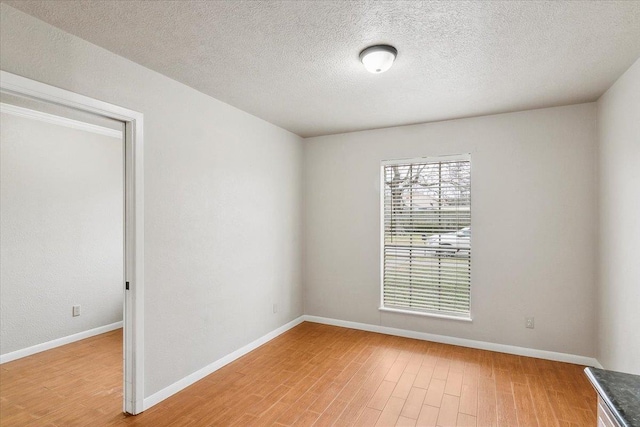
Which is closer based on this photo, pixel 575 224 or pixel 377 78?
pixel 377 78

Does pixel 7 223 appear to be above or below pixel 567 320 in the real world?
above

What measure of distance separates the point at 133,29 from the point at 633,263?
3.85m

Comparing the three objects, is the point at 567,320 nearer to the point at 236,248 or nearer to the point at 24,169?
the point at 236,248

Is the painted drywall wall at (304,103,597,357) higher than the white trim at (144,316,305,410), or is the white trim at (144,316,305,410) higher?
the painted drywall wall at (304,103,597,357)

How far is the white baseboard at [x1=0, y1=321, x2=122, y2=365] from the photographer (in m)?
3.51

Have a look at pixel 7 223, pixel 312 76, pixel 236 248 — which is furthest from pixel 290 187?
pixel 7 223

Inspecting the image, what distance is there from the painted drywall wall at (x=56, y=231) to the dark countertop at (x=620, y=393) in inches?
195

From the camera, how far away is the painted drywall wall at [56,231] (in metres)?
3.58

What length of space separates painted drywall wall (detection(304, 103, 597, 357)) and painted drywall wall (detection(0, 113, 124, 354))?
128 inches

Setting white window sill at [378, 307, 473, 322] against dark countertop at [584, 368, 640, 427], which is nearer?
dark countertop at [584, 368, 640, 427]

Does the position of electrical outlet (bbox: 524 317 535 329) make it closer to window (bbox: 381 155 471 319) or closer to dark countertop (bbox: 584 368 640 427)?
window (bbox: 381 155 471 319)

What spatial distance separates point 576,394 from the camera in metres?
2.79

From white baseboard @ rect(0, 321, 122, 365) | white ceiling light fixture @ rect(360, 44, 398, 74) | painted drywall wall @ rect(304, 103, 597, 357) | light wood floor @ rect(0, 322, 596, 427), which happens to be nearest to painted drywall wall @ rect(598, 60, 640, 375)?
painted drywall wall @ rect(304, 103, 597, 357)

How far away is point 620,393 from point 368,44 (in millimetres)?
2245
